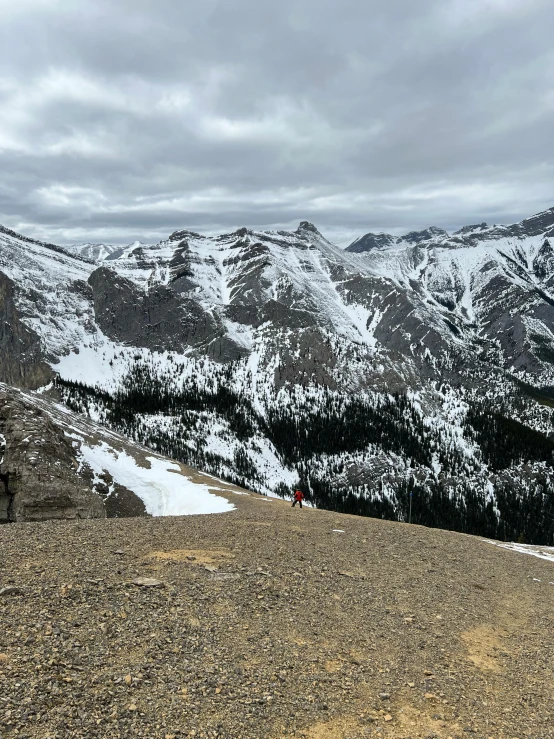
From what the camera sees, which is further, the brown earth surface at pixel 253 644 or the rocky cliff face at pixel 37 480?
the rocky cliff face at pixel 37 480

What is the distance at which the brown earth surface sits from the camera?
7926mm

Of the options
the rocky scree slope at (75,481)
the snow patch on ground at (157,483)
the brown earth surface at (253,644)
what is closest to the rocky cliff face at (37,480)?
the rocky scree slope at (75,481)

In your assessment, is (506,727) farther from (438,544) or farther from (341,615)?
(438,544)

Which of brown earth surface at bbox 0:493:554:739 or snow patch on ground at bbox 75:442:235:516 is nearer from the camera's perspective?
brown earth surface at bbox 0:493:554:739

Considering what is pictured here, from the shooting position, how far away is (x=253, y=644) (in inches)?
408

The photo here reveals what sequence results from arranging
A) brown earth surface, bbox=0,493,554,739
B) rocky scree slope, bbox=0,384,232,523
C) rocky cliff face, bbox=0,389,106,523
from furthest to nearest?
rocky scree slope, bbox=0,384,232,523
rocky cliff face, bbox=0,389,106,523
brown earth surface, bbox=0,493,554,739

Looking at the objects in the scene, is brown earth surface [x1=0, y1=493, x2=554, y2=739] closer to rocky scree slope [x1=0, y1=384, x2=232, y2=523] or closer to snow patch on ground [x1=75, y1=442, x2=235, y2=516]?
rocky scree slope [x1=0, y1=384, x2=232, y2=523]

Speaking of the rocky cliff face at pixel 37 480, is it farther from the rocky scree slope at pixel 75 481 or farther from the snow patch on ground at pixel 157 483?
the snow patch on ground at pixel 157 483

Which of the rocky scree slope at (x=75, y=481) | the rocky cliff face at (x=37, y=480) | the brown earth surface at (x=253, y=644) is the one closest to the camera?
the brown earth surface at (x=253, y=644)

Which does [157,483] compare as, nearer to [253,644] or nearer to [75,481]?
[75,481]

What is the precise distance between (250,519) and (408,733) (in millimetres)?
17209

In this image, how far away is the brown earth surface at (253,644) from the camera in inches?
312

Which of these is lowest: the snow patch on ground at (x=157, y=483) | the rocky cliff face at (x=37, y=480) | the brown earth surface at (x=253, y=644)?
the snow patch on ground at (x=157, y=483)

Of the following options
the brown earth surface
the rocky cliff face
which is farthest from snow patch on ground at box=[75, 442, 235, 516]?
the brown earth surface
